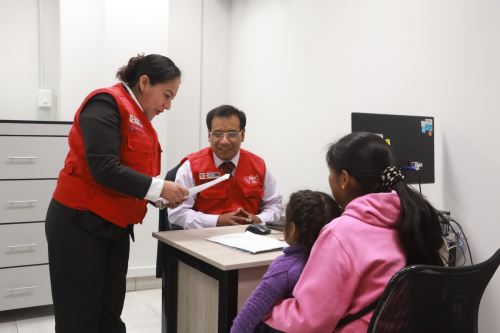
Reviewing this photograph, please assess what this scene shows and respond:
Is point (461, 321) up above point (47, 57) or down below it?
below

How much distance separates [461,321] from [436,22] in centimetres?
179

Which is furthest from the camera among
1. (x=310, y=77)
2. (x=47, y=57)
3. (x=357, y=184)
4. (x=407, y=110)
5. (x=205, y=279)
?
(x=47, y=57)

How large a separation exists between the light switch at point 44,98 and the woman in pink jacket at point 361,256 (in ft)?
10.3

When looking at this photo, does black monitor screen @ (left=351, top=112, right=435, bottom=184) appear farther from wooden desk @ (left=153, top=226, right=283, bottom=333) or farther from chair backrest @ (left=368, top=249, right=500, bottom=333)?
chair backrest @ (left=368, top=249, right=500, bottom=333)

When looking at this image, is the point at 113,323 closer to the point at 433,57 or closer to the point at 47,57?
the point at 433,57

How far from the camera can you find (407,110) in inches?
99.0

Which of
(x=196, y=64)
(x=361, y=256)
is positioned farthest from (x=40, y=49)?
(x=361, y=256)

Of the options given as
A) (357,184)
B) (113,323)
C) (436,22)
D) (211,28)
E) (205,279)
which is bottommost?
(113,323)

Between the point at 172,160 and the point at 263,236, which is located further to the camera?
the point at 172,160

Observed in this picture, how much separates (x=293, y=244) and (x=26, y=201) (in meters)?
2.24

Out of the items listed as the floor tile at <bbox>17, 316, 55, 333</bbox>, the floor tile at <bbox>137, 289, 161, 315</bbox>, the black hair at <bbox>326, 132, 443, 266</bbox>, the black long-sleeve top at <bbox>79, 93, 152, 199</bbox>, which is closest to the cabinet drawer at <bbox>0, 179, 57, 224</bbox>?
the floor tile at <bbox>17, 316, 55, 333</bbox>

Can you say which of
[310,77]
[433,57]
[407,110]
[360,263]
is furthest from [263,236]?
[310,77]

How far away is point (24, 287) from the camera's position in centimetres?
297

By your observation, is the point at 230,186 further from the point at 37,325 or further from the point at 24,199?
the point at 37,325
